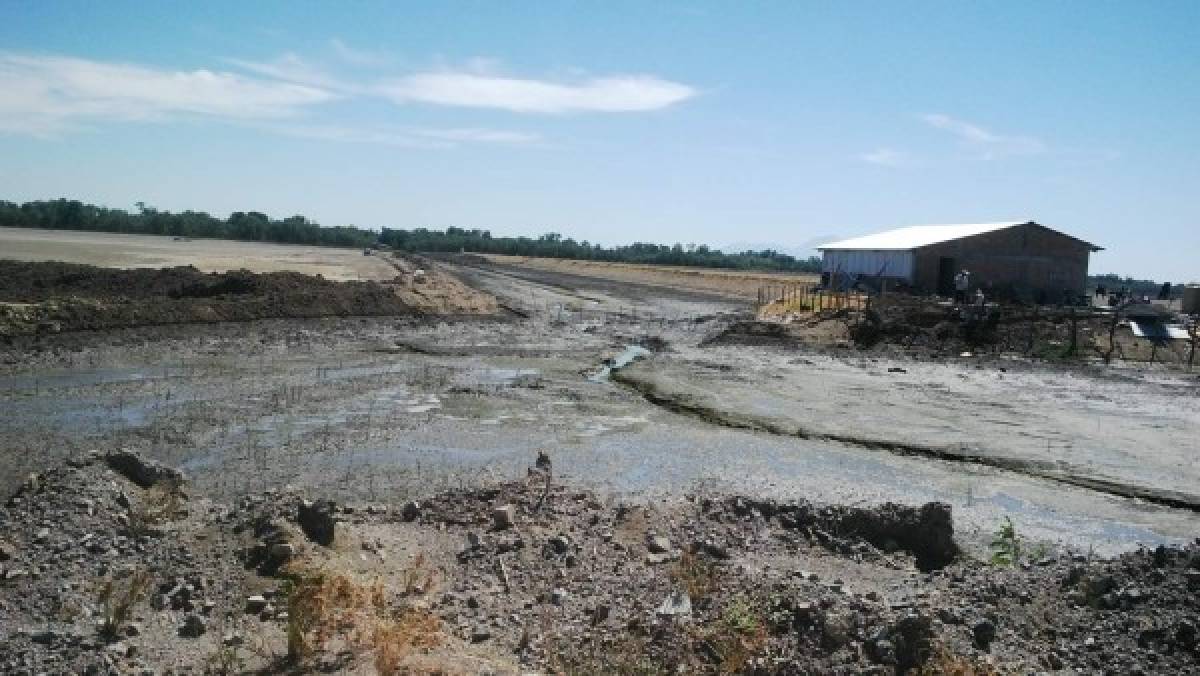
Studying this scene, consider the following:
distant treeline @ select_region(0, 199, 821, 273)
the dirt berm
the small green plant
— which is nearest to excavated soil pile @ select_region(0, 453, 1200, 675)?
the small green plant

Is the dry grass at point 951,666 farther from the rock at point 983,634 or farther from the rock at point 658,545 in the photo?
the rock at point 658,545

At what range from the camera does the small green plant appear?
10008 mm

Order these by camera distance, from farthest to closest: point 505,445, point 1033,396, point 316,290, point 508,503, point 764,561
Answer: point 316,290 → point 1033,396 → point 505,445 → point 508,503 → point 764,561

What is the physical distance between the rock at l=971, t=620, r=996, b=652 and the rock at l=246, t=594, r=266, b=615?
6030 millimetres

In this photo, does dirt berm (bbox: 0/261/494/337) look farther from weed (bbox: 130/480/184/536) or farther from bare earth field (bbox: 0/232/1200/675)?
weed (bbox: 130/480/184/536)

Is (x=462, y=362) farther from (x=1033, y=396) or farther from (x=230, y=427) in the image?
(x=1033, y=396)

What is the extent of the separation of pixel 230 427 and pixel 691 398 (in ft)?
33.7

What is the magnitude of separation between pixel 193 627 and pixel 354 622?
4.40 feet

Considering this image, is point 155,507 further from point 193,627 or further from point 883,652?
point 883,652

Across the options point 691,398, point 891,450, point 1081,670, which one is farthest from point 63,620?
point 691,398

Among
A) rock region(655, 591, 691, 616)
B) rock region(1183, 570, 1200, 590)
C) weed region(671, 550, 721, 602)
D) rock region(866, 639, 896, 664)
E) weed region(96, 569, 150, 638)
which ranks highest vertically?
rock region(1183, 570, 1200, 590)

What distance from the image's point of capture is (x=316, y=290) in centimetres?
3694

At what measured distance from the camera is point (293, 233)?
420ft

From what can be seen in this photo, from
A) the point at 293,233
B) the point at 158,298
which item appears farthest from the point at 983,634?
the point at 293,233
